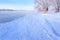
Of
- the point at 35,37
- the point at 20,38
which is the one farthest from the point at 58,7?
the point at 20,38

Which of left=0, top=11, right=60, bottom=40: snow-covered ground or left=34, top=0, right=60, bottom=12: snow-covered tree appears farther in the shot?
left=34, top=0, right=60, bottom=12: snow-covered tree

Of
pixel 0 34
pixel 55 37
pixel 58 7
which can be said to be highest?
pixel 58 7

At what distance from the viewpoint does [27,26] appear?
3.04ft

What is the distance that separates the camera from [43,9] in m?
1.14

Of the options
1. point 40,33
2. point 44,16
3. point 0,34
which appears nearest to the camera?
point 0,34

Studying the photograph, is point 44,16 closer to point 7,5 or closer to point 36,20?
point 36,20

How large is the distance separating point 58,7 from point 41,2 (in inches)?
9.5

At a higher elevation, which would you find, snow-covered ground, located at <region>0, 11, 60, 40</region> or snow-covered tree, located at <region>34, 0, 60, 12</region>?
snow-covered tree, located at <region>34, 0, 60, 12</region>

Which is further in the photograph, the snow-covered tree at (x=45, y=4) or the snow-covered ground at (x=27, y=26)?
the snow-covered tree at (x=45, y=4)

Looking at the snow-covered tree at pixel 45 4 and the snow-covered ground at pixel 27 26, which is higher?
the snow-covered tree at pixel 45 4

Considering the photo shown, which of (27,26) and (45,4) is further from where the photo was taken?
(45,4)

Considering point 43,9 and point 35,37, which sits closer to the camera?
point 35,37

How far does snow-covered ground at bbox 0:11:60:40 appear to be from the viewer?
85 centimetres

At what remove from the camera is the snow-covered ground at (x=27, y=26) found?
33.7 inches
